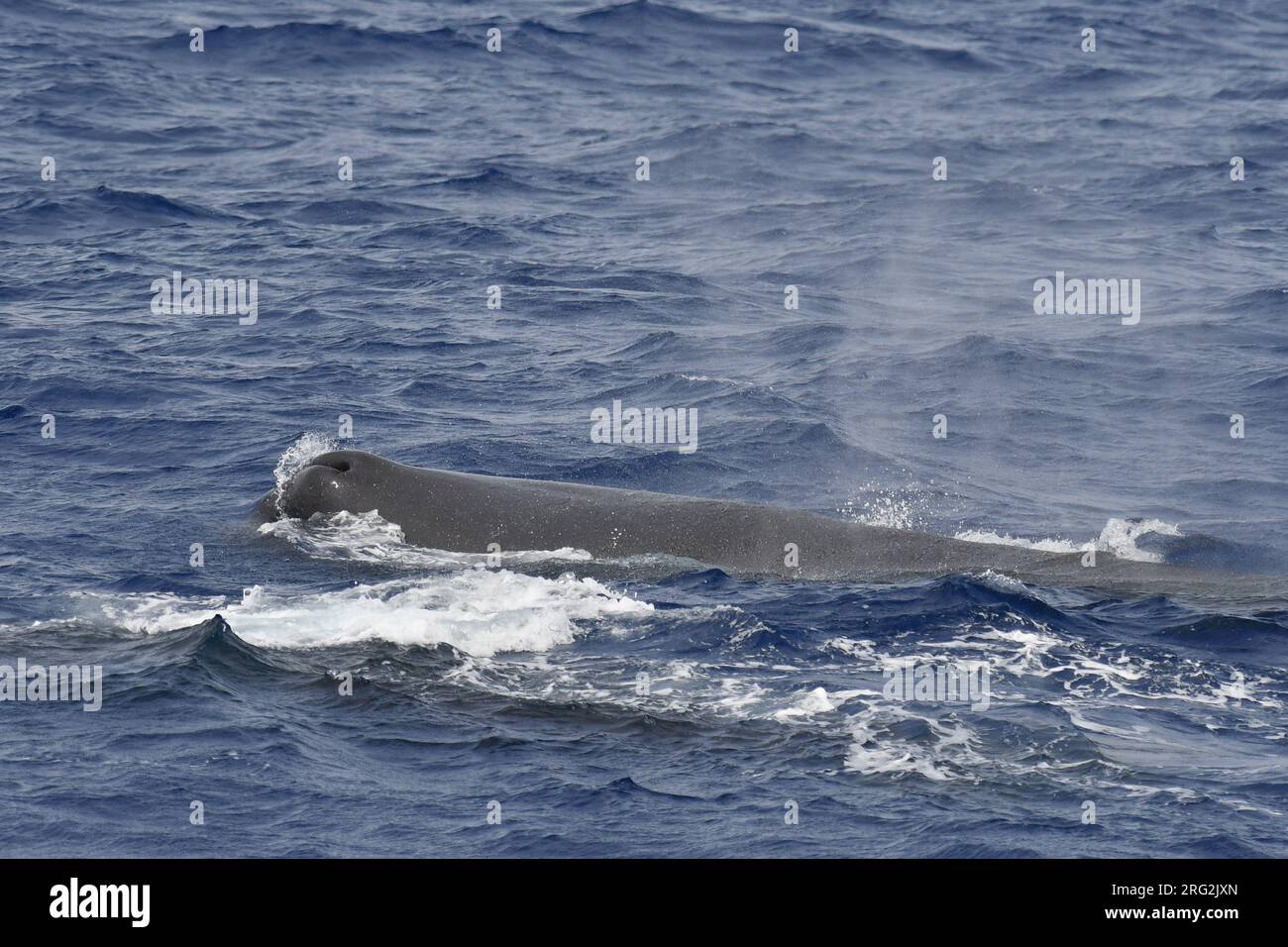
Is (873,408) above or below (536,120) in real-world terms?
below

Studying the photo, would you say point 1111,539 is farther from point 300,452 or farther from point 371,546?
point 300,452

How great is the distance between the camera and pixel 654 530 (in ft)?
74.6

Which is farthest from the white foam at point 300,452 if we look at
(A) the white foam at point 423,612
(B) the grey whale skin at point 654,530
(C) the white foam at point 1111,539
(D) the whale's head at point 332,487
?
(C) the white foam at point 1111,539

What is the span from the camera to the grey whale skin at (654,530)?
71.8 feet

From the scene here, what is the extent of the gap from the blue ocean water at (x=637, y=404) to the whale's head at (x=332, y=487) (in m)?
0.50

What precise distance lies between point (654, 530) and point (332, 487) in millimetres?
4451

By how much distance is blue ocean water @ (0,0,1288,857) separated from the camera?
1590 cm

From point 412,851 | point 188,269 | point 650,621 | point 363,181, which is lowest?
point 412,851

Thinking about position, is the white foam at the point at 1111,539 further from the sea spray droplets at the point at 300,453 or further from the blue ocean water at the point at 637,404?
the sea spray droplets at the point at 300,453

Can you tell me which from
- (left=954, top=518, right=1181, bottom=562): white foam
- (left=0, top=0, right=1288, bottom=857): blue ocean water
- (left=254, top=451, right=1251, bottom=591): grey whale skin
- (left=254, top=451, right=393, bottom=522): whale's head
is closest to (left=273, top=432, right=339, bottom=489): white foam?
(left=0, top=0, right=1288, bottom=857): blue ocean water

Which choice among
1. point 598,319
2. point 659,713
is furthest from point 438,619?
point 598,319
